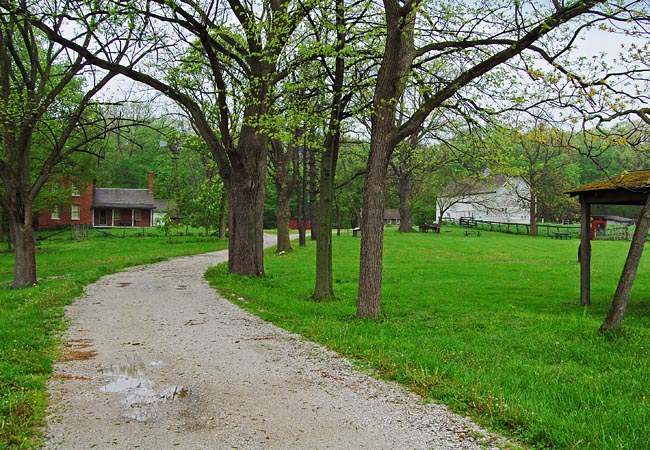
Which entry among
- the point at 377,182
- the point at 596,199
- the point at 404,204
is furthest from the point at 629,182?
the point at 404,204

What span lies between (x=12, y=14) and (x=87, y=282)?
701 centimetres

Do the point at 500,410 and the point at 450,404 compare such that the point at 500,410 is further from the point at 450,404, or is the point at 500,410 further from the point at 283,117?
the point at 283,117

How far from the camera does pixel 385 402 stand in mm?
5094

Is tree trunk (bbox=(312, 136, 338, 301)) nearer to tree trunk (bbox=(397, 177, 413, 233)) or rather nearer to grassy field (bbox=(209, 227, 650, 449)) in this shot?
grassy field (bbox=(209, 227, 650, 449))

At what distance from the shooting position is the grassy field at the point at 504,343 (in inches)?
179

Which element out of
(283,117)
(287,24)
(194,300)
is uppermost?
(287,24)

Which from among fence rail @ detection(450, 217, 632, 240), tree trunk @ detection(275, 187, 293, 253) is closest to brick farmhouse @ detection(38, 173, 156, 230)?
tree trunk @ detection(275, 187, 293, 253)

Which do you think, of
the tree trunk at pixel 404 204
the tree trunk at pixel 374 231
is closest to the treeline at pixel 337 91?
the tree trunk at pixel 374 231

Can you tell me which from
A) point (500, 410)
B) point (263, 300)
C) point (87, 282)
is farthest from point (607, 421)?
point (87, 282)

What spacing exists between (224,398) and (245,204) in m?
11.0

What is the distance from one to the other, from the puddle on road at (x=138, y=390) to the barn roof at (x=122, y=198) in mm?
52587

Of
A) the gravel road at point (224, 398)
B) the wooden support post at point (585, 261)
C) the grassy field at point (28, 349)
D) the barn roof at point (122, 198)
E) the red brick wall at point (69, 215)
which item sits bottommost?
the gravel road at point (224, 398)

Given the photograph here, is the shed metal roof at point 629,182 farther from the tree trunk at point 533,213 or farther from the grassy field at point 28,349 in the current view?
the tree trunk at point 533,213

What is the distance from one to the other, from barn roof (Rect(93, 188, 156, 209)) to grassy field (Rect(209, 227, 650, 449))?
4268 centimetres
